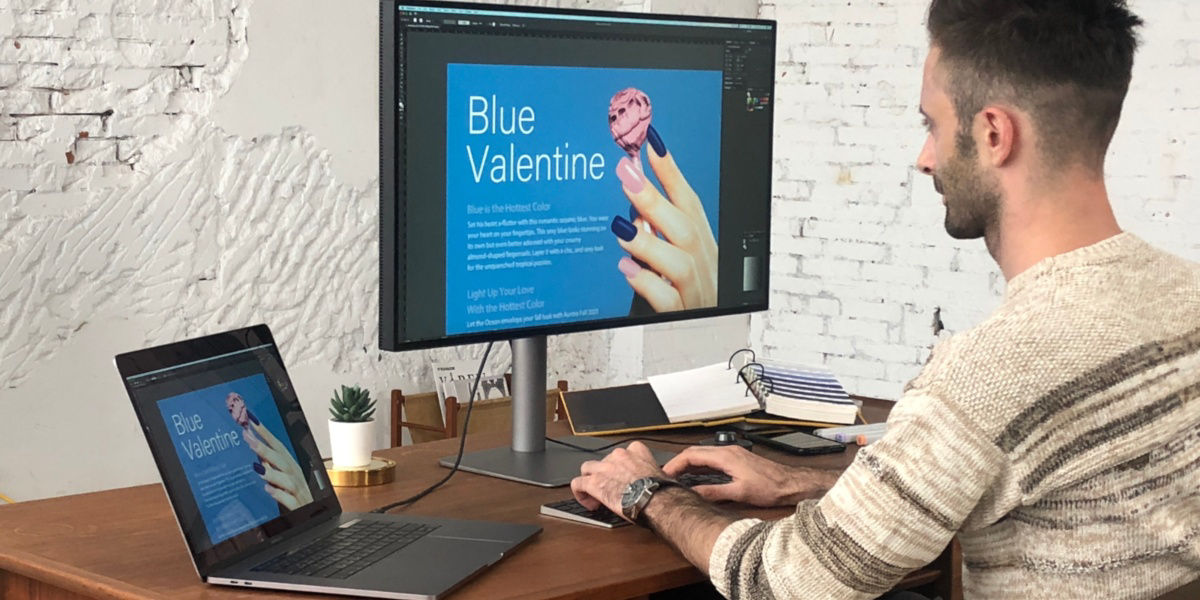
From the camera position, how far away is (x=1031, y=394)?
4.21 ft

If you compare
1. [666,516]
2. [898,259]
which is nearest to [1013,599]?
[666,516]

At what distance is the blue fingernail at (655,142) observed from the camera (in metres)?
1.97

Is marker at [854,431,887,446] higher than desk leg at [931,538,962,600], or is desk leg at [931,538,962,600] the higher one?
marker at [854,431,887,446]

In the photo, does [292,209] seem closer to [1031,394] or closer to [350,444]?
[350,444]

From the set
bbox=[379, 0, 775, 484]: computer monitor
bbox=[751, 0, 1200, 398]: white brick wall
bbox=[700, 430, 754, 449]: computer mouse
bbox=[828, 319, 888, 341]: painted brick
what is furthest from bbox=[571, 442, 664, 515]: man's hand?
bbox=[828, 319, 888, 341]: painted brick

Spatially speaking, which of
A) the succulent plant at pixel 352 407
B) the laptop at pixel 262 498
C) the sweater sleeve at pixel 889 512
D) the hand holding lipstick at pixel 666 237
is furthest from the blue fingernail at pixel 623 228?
the sweater sleeve at pixel 889 512

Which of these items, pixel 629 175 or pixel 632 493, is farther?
pixel 629 175

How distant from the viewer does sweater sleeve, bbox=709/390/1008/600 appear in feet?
4.20

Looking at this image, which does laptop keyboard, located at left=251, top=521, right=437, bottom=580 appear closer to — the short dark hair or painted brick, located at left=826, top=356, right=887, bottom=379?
the short dark hair

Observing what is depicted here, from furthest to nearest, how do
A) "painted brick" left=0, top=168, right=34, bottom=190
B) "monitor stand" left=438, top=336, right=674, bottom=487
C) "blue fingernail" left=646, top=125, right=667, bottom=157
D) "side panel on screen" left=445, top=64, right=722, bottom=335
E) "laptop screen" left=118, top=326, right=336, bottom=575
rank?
"painted brick" left=0, top=168, right=34, bottom=190 → "blue fingernail" left=646, top=125, right=667, bottom=157 → "monitor stand" left=438, top=336, right=674, bottom=487 → "side panel on screen" left=445, top=64, right=722, bottom=335 → "laptop screen" left=118, top=326, right=336, bottom=575

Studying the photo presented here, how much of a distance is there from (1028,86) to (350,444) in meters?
0.90

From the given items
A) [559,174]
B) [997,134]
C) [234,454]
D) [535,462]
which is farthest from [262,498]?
[997,134]

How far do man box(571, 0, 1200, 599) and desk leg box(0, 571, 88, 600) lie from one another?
2.03 ft

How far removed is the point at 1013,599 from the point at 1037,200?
0.39 metres
